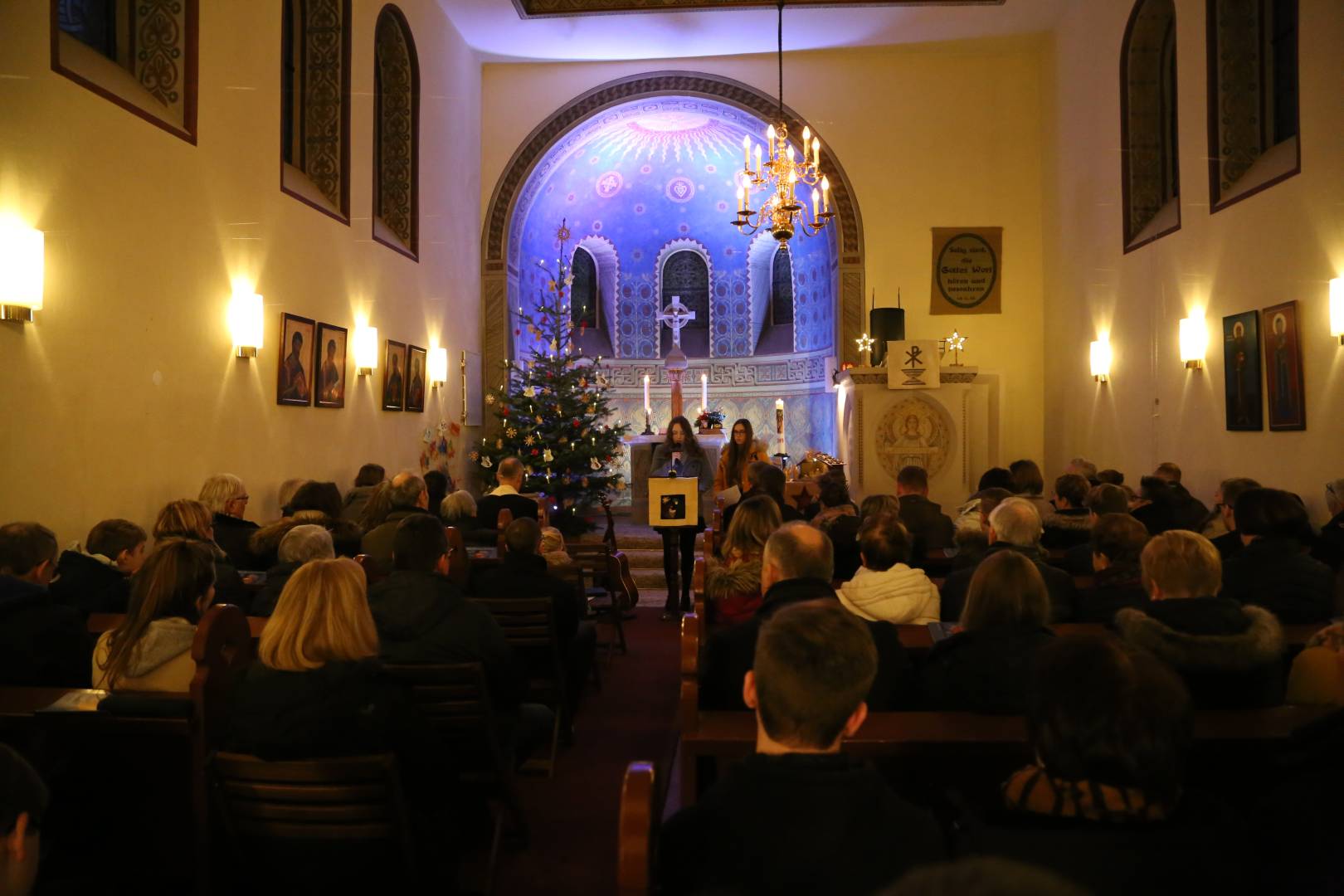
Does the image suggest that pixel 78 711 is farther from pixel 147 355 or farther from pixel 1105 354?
pixel 1105 354

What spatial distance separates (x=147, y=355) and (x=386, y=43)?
614 cm

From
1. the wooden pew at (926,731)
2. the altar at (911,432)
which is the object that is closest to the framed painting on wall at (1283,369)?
the altar at (911,432)

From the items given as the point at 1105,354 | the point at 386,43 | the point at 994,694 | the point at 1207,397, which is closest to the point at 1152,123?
the point at 1105,354

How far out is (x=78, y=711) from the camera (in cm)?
291

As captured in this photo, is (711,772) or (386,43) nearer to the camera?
(711,772)

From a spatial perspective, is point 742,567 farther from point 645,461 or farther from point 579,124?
point 579,124

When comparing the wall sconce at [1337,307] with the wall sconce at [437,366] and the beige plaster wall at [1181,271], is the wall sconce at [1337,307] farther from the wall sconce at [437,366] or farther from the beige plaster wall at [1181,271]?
the wall sconce at [437,366]

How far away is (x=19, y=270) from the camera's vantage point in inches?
195

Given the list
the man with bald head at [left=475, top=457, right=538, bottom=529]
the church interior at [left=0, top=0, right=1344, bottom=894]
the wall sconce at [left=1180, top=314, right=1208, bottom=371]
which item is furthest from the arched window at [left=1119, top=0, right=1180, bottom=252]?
the man with bald head at [left=475, top=457, right=538, bottom=529]

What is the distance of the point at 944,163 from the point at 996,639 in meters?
11.7

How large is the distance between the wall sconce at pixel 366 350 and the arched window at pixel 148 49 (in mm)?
3156

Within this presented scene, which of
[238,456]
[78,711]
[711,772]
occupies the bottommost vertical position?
[711,772]

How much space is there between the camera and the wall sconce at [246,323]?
7293 millimetres

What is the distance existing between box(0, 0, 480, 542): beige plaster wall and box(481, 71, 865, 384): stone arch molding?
3.22 metres
